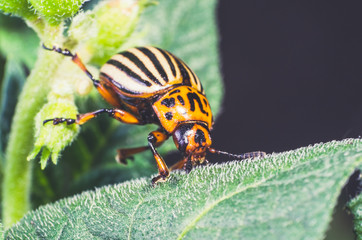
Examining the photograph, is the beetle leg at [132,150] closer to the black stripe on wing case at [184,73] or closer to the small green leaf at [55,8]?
the black stripe on wing case at [184,73]

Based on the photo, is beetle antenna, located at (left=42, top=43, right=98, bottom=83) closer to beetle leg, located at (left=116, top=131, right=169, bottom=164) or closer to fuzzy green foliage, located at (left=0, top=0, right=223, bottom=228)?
fuzzy green foliage, located at (left=0, top=0, right=223, bottom=228)

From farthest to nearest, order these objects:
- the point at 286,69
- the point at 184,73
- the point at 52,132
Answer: the point at 286,69
the point at 184,73
the point at 52,132

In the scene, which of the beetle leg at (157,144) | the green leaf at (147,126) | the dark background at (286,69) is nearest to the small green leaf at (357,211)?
the beetle leg at (157,144)

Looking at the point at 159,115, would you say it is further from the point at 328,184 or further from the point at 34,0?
A: the point at 328,184

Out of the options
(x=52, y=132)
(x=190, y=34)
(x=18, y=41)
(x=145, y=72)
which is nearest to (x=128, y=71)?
(x=145, y=72)

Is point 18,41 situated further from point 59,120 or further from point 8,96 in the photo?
point 59,120

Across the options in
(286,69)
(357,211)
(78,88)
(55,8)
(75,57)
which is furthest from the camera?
(286,69)

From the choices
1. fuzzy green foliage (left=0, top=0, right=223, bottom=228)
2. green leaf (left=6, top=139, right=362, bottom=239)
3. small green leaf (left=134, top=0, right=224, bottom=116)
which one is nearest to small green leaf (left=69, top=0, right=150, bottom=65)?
fuzzy green foliage (left=0, top=0, right=223, bottom=228)
